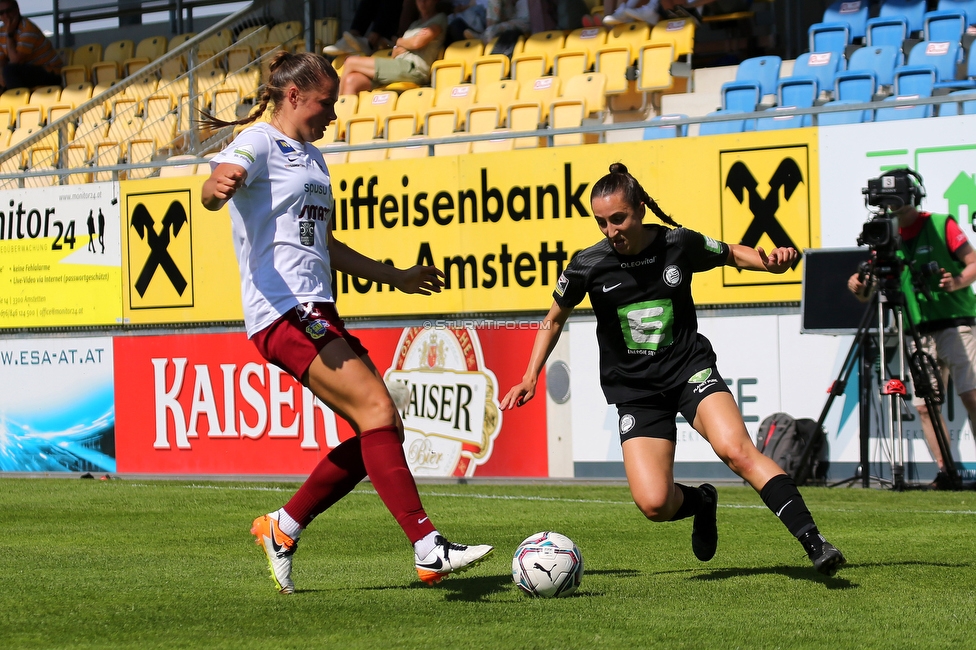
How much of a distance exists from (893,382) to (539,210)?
3.79 m

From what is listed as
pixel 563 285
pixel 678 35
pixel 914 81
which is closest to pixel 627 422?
pixel 563 285

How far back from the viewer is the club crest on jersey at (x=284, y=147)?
17.7 feet

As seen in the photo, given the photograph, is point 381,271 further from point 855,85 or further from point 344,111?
point 344,111

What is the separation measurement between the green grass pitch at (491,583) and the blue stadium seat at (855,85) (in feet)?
15.1

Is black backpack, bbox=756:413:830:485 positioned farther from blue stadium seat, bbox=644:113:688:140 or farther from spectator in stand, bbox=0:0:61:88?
spectator in stand, bbox=0:0:61:88

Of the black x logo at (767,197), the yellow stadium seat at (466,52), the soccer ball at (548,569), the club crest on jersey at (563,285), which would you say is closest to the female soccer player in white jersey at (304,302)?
the soccer ball at (548,569)

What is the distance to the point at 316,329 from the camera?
527cm

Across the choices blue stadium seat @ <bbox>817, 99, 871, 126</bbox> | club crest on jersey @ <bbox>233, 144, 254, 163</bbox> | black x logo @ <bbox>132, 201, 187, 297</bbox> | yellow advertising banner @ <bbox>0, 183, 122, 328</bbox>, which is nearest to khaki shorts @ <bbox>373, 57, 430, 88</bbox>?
black x logo @ <bbox>132, 201, 187, 297</bbox>

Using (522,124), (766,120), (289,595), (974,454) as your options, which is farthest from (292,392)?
(289,595)

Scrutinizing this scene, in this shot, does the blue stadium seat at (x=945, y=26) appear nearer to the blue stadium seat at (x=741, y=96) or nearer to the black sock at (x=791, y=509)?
the blue stadium seat at (x=741, y=96)

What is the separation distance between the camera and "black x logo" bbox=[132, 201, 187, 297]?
540 inches

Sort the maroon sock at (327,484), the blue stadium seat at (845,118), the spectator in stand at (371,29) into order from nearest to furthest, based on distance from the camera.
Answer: the maroon sock at (327,484) < the blue stadium seat at (845,118) < the spectator in stand at (371,29)

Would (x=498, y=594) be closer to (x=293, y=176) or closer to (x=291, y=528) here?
(x=291, y=528)

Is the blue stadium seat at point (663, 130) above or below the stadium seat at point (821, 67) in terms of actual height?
below
